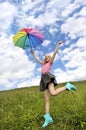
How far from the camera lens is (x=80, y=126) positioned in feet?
43.0

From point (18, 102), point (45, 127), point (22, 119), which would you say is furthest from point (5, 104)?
point (45, 127)

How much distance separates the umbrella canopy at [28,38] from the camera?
13875mm

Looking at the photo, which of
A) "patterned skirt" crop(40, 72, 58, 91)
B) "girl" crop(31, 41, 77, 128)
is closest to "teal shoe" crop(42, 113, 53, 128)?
"girl" crop(31, 41, 77, 128)

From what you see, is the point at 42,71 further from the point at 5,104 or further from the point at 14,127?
the point at 5,104

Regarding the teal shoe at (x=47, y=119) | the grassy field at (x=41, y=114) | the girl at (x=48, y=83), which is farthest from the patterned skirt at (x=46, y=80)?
the grassy field at (x=41, y=114)

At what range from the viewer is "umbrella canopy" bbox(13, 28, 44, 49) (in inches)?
546

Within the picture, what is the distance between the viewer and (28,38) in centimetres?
1390

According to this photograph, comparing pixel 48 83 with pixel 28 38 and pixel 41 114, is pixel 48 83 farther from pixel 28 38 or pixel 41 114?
pixel 41 114

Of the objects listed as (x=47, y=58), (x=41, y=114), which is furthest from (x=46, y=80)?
(x=41, y=114)

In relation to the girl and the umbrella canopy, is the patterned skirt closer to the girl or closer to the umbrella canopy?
the girl

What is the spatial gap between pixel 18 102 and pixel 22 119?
374 cm

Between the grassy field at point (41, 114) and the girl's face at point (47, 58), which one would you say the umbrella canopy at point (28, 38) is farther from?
the grassy field at point (41, 114)

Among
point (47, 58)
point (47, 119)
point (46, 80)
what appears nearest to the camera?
point (46, 80)

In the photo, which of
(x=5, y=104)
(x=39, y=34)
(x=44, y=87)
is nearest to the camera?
(x=44, y=87)
